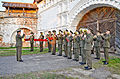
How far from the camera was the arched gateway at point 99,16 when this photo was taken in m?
9.87

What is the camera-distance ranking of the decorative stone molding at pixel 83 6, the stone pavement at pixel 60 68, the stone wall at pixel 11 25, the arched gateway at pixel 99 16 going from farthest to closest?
the stone wall at pixel 11 25 < the arched gateway at pixel 99 16 < the decorative stone molding at pixel 83 6 < the stone pavement at pixel 60 68

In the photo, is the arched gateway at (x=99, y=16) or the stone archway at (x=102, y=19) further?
the stone archway at (x=102, y=19)

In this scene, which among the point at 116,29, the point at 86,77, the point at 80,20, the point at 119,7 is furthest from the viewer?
the point at 80,20

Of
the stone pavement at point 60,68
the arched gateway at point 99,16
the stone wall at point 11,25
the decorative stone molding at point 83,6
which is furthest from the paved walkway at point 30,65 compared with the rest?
the stone wall at point 11,25

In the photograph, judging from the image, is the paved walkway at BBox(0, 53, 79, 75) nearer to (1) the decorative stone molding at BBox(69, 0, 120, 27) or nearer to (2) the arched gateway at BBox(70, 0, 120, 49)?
(2) the arched gateway at BBox(70, 0, 120, 49)

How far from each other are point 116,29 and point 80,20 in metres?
4.87

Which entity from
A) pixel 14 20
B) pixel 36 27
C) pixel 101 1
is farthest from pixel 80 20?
pixel 14 20

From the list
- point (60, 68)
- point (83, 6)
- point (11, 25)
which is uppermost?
point (83, 6)

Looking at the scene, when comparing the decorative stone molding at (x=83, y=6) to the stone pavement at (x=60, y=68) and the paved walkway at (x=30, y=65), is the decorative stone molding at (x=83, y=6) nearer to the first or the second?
the paved walkway at (x=30, y=65)

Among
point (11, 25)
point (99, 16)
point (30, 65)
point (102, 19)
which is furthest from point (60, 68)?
point (11, 25)

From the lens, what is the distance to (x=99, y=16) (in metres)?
11.5

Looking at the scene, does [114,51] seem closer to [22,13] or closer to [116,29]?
[116,29]

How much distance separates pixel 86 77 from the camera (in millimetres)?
4238

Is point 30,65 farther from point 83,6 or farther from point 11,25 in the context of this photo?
point 11,25
